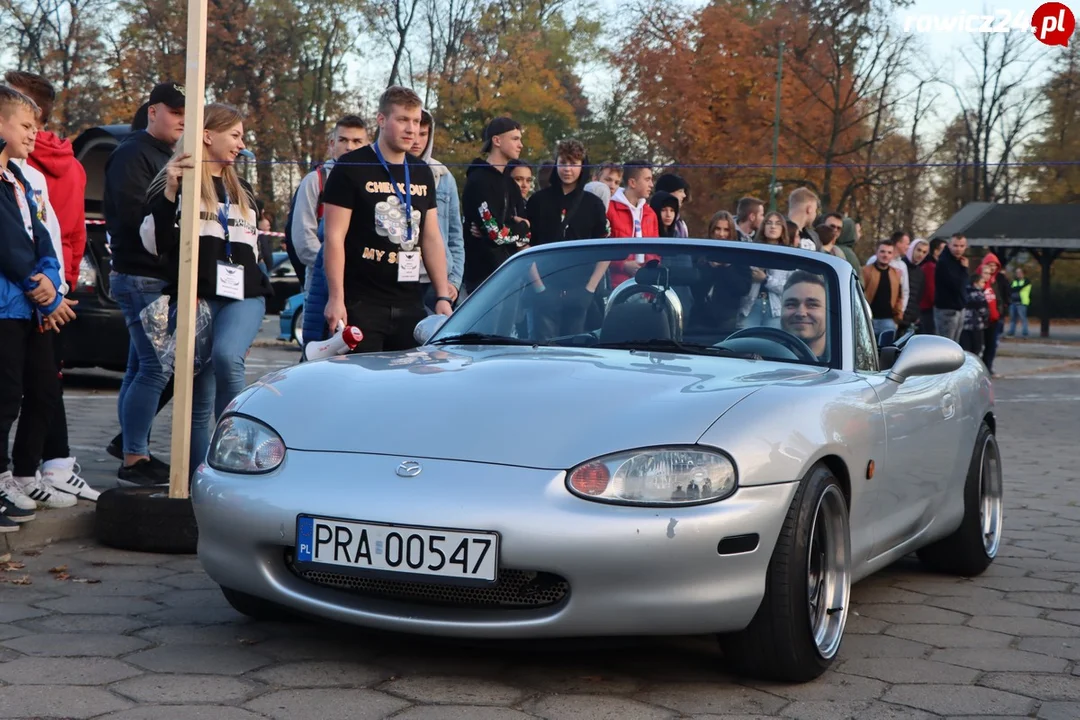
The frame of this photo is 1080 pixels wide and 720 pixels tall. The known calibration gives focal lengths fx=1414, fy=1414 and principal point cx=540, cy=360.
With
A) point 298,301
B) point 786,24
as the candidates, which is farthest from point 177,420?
point 786,24

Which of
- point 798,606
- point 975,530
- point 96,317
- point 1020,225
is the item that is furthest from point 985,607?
point 1020,225

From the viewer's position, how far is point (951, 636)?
4602 millimetres

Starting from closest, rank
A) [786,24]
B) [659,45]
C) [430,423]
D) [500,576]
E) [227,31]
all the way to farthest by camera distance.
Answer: [500,576], [430,423], [227,31], [786,24], [659,45]

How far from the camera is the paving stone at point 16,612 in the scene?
4332 millimetres

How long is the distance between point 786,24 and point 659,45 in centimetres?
452

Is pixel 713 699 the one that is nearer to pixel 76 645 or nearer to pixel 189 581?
pixel 76 645

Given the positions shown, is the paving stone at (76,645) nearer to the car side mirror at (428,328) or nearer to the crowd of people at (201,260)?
the crowd of people at (201,260)

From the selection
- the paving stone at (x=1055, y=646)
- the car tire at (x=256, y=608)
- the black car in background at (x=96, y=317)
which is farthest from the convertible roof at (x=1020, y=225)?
the car tire at (x=256, y=608)

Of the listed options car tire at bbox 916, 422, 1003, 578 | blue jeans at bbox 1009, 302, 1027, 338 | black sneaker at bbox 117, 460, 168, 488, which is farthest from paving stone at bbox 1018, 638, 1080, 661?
blue jeans at bbox 1009, 302, 1027, 338

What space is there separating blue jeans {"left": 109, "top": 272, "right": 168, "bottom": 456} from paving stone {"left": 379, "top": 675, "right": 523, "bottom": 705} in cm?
315

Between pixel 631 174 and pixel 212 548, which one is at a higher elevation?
pixel 631 174

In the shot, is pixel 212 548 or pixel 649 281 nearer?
pixel 212 548

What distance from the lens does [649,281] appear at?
4883 mm

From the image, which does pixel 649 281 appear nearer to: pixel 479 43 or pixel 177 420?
pixel 177 420
